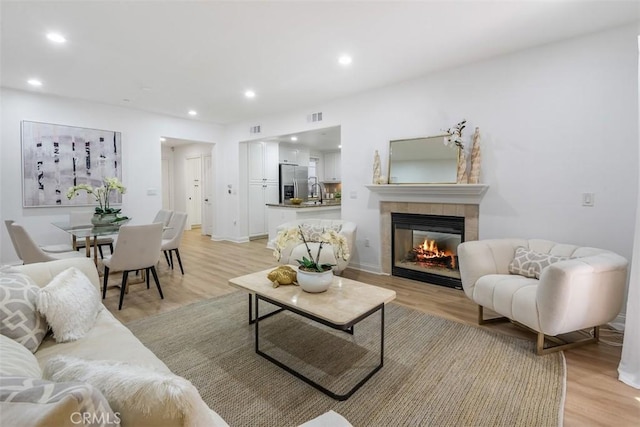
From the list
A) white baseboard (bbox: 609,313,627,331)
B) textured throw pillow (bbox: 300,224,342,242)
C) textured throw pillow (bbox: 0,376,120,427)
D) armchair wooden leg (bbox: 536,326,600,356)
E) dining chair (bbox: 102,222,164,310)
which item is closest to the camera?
textured throw pillow (bbox: 0,376,120,427)

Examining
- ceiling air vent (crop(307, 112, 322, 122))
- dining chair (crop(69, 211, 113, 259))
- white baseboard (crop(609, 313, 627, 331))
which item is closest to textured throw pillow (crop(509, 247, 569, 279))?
white baseboard (crop(609, 313, 627, 331))

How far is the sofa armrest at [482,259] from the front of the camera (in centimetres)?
273

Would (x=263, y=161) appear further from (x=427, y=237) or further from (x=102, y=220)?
(x=427, y=237)

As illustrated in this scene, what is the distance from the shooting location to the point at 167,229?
4281 mm

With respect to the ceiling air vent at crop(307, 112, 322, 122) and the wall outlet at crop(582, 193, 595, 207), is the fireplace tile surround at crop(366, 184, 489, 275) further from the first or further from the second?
the ceiling air vent at crop(307, 112, 322, 122)

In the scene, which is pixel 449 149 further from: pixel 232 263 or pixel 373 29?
pixel 232 263

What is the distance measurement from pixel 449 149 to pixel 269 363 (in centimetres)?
308

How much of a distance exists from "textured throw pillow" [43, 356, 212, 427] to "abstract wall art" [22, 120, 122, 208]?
5.22m

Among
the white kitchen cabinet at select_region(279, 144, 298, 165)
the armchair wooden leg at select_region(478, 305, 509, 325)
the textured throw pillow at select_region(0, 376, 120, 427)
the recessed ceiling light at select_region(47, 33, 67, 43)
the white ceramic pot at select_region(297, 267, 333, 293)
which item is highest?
the recessed ceiling light at select_region(47, 33, 67, 43)

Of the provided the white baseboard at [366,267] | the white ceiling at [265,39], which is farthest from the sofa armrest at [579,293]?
the white baseboard at [366,267]

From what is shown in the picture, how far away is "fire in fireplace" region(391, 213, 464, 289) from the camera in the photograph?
12.5ft

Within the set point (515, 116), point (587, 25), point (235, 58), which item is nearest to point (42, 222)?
point (235, 58)

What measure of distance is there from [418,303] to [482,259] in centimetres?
88

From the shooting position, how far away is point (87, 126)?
5.00 meters
